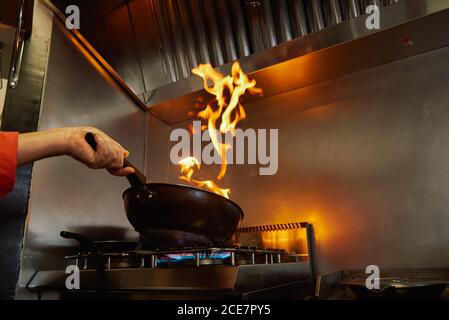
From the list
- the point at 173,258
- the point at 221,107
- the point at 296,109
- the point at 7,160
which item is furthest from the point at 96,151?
the point at 296,109

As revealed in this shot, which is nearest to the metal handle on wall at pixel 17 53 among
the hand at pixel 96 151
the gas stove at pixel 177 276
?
the hand at pixel 96 151

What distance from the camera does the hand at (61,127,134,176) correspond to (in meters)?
0.84

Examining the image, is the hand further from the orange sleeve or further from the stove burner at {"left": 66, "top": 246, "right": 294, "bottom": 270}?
the stove burner at {"left": 66, "top": 246, "right": 294, "bottom": 270}

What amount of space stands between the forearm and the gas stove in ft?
1.17

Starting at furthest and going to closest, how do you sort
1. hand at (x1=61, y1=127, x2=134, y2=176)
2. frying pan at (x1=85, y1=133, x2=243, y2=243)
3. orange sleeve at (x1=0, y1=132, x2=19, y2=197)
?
frying pan at (x1=85, y1=133, x2=243, y2=243) < hand at (x1=61, y1=127, x2=134, y2=176) < orange sleeve at (x1=0, y1=132, x2=19, y2=197)

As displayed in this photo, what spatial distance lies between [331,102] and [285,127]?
9.7 inches

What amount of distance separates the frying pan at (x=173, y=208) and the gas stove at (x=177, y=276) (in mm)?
113

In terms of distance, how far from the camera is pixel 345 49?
1.49 m

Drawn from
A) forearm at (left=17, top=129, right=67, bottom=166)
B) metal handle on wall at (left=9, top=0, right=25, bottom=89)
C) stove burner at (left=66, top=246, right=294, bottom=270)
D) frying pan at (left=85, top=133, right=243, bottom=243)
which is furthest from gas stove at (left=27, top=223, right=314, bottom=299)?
metal handle on wall at (left=9, top=0, right=25, bottom=89)

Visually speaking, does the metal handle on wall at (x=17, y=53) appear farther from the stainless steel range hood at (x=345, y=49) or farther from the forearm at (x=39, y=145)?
the stainless steel range hood at (x=345, y=49)

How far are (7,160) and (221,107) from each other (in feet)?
4.03

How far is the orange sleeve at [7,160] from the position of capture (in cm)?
71

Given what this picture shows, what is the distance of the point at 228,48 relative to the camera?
174 cm
